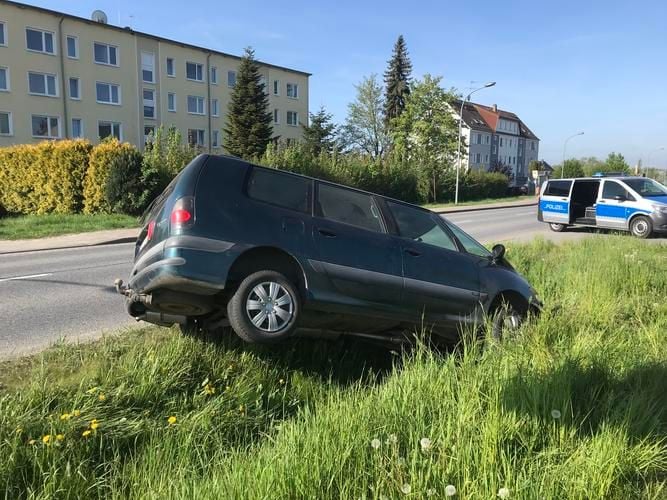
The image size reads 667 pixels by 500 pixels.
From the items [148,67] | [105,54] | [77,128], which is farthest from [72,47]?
[148,67]

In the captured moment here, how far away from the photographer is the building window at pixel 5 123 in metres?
35.9

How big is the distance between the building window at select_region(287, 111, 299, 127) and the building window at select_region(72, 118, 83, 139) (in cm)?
2427

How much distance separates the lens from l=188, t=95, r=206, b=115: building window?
4912 cm

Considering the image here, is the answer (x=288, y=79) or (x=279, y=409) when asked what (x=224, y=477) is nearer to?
(x=279, y=409)

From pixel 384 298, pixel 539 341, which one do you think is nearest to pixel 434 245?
pixel 384 298

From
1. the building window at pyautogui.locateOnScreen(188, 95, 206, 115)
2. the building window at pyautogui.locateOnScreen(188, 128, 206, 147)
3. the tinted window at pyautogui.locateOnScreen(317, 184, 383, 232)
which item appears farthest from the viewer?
the building window at pyautogui.locateOnScreen(188, 128, 206, 147)

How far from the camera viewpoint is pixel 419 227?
17.8 feet

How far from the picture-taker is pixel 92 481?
3.05m

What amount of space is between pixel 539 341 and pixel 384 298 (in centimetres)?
137

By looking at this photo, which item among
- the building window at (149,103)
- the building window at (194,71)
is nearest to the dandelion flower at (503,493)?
the building window at (149,103)

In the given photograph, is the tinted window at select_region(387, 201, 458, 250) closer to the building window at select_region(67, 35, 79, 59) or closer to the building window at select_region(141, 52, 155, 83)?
the building window at select_region(67, 35, 79, 59)

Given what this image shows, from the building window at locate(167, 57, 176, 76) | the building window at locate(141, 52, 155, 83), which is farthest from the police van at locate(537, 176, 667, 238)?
the building window at locate(167, 57, 176, 76)

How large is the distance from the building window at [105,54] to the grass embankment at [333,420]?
42.3 meters

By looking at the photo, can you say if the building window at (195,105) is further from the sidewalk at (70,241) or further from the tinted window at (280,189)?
the tinted window at (280,189)
